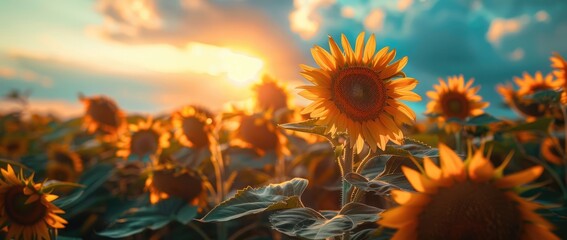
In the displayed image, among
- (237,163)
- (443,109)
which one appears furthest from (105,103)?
(443,109)

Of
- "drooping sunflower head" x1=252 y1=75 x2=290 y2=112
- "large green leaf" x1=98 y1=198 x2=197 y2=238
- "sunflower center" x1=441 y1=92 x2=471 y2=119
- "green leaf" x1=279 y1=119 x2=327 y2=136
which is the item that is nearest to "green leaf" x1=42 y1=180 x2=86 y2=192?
"large green leaf" x1=98 y1=198 x2=197 y2=238

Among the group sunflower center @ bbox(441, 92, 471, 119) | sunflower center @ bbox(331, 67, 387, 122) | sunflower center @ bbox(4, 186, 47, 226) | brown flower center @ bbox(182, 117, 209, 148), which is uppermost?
sunflower center @ bbox(441, 92, 471, 119)

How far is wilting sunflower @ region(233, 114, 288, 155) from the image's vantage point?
4.04m

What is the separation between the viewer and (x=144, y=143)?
455 cm

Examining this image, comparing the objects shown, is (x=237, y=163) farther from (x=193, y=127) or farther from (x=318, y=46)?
(x=318, y=46)

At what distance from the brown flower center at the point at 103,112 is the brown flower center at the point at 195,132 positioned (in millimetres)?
2708

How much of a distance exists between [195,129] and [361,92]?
2.21 meters

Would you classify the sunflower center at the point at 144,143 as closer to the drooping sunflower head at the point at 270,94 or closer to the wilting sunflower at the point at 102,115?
the drooping sunflower head at the point at 270,94

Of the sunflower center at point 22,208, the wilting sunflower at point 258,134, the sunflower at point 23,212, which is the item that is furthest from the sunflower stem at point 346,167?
the wilting sunflower at point 258,134

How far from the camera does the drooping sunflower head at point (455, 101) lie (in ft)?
12.7

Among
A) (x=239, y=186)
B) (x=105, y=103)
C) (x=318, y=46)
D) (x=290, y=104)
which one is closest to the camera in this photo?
(x=318, y=46)

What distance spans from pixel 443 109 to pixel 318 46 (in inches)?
90.7

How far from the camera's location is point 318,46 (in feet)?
6.71

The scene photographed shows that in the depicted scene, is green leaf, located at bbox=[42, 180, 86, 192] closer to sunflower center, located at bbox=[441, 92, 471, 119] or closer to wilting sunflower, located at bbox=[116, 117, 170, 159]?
wilting sunflower, located at bbox=[116, 117, 170, 159]
